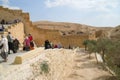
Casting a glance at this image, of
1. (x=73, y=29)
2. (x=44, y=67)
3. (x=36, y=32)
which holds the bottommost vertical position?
(x=44, y=67)

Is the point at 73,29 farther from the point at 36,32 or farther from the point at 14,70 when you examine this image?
the point at 14,70

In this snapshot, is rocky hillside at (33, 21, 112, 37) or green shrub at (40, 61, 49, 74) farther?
rocky hillside at (33, 21, 112, 37)

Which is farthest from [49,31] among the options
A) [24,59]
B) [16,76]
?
[16,76]

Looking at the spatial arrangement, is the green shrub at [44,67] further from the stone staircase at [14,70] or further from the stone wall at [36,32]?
the stone wall at [36,32]

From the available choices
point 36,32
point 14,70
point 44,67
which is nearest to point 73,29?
point 36,32

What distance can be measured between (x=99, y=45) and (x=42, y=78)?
1995cm

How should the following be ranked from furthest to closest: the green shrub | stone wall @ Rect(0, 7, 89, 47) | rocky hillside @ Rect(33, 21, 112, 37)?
rocky hillside @ Rect(33, 21, 112, 37), stone wall @ Rect(0, 7, 89, 47), the green shrub

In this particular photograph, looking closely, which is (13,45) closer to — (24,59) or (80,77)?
(24,59)

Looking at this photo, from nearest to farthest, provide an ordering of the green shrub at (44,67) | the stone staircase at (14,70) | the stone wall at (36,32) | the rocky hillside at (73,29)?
1. the stone staircase at (14,70)
2. the green shrub at (44,67)
3. the stone wall at (36,32)
4. the rocky hillside at (73,29)

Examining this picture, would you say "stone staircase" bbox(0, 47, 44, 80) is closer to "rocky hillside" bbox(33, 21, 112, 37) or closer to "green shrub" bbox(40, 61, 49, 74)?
"green shrub" bbox(40, 61, 49, 74)

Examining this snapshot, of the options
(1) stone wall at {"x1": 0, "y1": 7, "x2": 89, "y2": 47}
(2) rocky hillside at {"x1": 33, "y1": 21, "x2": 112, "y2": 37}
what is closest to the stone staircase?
(1) stone wall at {"x1": 0, "y1": 7, "x2": 89, "y2": 47}

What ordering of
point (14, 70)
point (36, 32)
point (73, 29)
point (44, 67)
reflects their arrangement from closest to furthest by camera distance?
point (14, 70), point (44, 67), point (36, 32), point (73, 29)

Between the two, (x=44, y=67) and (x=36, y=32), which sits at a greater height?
(x=36, y=32)

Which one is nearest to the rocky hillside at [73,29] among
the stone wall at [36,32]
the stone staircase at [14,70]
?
the stone wall at [36,32]
